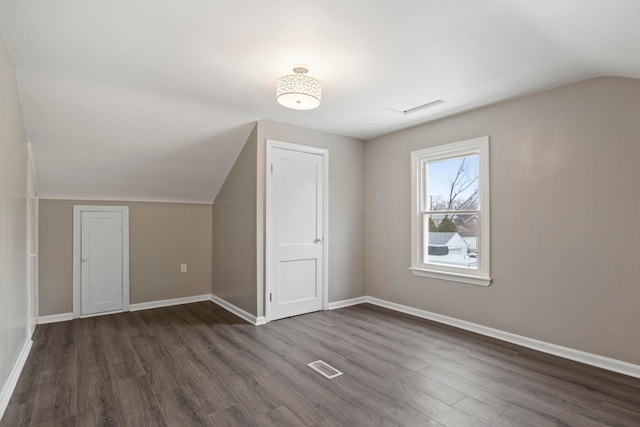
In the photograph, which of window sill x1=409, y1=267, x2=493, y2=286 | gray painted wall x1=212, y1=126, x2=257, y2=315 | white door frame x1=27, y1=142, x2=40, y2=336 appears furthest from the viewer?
gray painted wall x1=212, y1=126, x2=257, y2=315

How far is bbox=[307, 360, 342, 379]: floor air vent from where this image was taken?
2654 millimetres

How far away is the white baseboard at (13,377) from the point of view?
216 cm

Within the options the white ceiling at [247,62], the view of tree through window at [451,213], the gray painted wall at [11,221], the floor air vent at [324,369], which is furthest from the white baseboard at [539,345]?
the gray painted wall at [11,221]

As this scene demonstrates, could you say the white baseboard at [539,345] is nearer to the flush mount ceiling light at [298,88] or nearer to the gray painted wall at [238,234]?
the gray painted wall at [238,234]

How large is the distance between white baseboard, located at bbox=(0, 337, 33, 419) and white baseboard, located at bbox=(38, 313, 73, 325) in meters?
0.93

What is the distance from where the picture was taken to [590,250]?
112 inches

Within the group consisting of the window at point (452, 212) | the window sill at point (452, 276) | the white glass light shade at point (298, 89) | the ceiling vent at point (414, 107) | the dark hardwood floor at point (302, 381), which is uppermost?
the ceiling vent at point (414, 107)

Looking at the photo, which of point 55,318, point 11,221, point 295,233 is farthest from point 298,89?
point 55,318

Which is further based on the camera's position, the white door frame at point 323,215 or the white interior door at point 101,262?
the white interior door at point 101,262

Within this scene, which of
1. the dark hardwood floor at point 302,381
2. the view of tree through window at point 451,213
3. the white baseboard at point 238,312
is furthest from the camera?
the white baseboard at point 238,312

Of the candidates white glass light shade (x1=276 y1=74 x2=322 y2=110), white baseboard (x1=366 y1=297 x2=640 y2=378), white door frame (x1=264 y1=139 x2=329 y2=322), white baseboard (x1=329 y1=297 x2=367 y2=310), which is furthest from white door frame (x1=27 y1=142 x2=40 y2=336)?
white baseboard (x1=366 y1=297 x2=640 y2=378)

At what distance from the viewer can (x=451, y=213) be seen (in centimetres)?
395

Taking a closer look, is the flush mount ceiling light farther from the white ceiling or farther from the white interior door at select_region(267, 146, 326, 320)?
the white interior door at select_region(267, 146, 326, 320)

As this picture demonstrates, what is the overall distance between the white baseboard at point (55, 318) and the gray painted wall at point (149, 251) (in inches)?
1.7
